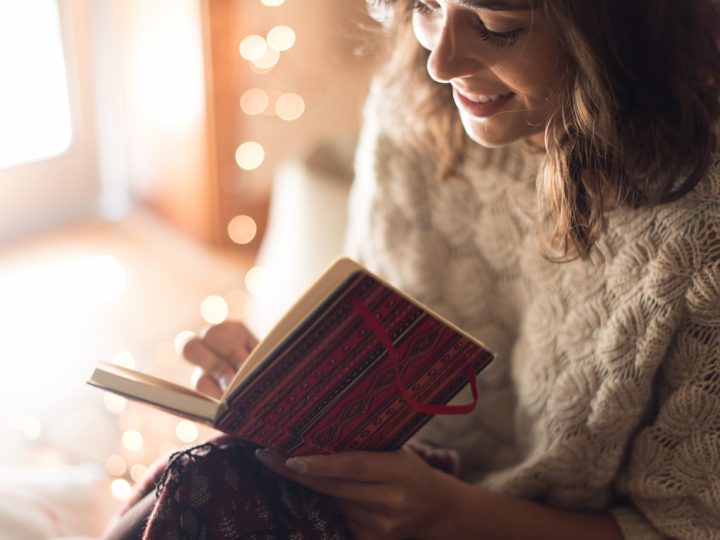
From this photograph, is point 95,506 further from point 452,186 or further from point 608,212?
point 608,212

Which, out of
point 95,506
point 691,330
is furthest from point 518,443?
point 95,506

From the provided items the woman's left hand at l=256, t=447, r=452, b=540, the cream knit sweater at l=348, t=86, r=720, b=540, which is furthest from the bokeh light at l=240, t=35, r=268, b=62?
the woman's left hand at l=256, t=447, r=452, b=540

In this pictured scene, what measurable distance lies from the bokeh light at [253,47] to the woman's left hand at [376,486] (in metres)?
1.41

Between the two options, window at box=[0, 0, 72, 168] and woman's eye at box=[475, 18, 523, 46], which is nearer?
woman's eye at box=[475, 18, 523, 46]

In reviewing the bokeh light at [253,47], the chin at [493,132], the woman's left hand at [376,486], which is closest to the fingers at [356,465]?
the woman's left hand at [376,486]

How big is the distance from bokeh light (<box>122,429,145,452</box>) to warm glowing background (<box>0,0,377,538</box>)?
3cm

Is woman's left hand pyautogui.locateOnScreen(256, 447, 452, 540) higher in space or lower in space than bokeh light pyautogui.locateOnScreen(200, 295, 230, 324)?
higher

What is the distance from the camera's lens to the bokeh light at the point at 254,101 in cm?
218

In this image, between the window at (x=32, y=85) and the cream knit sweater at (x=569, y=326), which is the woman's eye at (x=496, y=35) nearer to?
the cream knit sweater at (x=569, y=326)

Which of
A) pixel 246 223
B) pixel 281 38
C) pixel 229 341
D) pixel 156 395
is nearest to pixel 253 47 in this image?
pixel 281 38

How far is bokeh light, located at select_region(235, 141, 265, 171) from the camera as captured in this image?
88.3 inches

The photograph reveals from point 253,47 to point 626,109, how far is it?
1410mm

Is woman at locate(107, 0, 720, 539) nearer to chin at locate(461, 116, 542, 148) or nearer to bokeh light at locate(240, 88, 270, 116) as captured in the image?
chin at locate(461, 116, 542, 148)

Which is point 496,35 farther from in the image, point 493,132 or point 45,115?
point 45,115
